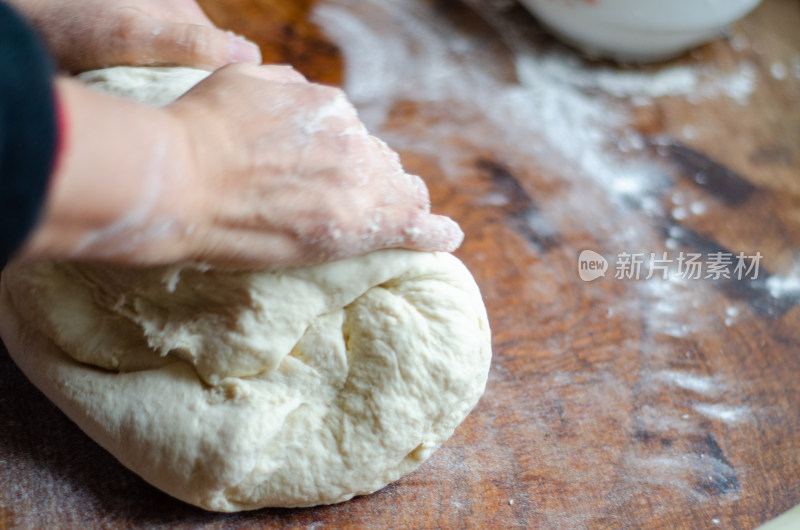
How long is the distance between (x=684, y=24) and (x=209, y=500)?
5.23ft

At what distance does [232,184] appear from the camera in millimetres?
745

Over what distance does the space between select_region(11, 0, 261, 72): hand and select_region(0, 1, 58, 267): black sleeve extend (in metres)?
0.51

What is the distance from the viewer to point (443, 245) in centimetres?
92

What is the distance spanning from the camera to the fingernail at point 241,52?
3.63 ft

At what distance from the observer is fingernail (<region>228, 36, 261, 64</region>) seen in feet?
3.63

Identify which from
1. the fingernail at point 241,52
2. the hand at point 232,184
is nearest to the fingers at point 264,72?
the hand at point 232,184

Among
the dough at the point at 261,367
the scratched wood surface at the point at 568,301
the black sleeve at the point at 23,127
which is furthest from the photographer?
the scratched wood surface at the point at 568,301

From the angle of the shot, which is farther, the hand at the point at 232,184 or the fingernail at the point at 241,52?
the fingernail at the point at 241,52

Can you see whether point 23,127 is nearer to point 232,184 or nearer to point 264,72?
point 232,184

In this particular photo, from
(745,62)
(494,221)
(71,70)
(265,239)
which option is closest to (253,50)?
(71,70)

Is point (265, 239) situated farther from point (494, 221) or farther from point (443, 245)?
point (494, 221)

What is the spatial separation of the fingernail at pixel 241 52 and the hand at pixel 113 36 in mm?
15

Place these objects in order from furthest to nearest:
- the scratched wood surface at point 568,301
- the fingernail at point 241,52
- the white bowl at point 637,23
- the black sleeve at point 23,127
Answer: the white bowl at point 637,23 → the fingernail at point 241,52 → the scratched wood surface at point 568,301 → the black sleeve at point 23,127

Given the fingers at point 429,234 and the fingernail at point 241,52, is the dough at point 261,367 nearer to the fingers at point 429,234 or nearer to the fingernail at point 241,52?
the fingers at point 429,234
